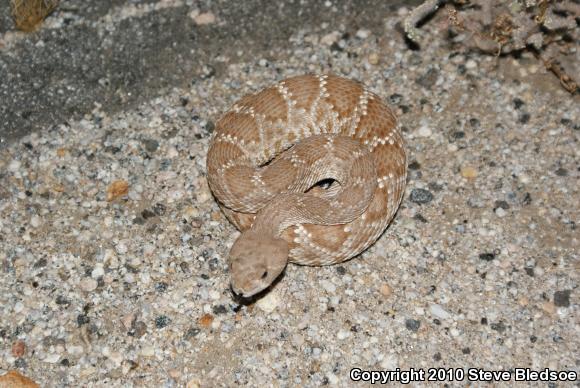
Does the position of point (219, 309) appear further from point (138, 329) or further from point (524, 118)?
point (524, 118)

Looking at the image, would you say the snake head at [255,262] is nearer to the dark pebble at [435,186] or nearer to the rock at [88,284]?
the rock at [88,284]

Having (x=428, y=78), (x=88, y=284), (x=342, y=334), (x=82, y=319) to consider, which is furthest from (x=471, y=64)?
(x=82, y=319)

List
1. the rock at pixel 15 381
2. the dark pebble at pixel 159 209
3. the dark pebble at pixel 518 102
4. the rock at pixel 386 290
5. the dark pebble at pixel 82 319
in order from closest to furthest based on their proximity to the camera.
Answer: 1. the rock at pixel 15 381
2. the dark pebble at pixel 82 319
3. the rock at pixel 386 290
4. the dark pebble at pixel 159 209
5. the dark pebble at pixel 518 102

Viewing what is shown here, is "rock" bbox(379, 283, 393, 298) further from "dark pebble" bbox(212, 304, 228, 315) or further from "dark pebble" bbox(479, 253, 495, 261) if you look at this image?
"dark pebble" bbox(212, 304, 228, 315)

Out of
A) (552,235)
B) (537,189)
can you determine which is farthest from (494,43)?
(552,235)

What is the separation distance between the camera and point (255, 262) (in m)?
5.75

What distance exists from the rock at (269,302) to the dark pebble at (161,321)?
84 centimetres

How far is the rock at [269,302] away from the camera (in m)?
6.04

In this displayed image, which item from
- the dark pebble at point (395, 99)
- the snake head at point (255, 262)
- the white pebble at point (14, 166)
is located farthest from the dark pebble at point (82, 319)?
the dark pebble at point (395, 99)

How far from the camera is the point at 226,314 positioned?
6004 mm

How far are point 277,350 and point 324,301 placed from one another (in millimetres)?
649

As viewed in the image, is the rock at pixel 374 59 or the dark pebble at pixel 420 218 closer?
the dark pebble at pixel 420 218

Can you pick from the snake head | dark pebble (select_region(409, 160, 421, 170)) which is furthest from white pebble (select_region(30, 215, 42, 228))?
dark pebble (select_region(409, 160, 421, 170))

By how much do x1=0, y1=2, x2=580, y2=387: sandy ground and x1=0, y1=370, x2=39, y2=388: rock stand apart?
8 cm
